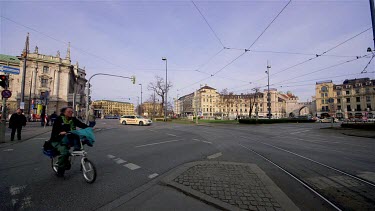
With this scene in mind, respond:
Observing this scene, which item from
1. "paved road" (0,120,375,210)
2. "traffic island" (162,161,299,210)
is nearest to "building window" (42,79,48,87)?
"paved road" (0,120,375,210)

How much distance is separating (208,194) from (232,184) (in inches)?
29.2

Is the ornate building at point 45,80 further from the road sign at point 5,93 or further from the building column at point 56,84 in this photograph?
the road sign at point 5,93

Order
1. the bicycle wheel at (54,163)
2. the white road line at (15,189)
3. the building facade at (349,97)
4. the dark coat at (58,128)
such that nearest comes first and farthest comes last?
the white road line at (15,189)
the dark coat at (58,128)
the bicycle wheel at (54,163)
the building facade at (349,97)

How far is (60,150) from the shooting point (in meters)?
4.39

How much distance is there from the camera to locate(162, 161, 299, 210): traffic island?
313 centimetres

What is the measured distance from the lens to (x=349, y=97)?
2894 inches

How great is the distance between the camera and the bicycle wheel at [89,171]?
13.6ft

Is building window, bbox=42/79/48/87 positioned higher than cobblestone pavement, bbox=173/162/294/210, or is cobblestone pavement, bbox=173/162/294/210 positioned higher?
building window, bbox=42/79/48/87

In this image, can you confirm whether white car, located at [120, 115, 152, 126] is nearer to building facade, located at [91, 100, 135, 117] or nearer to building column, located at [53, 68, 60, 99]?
building column, located at [53, 68, 60, 99]

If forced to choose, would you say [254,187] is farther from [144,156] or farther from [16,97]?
[16,97]

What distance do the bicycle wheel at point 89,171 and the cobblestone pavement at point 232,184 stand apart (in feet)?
6.05

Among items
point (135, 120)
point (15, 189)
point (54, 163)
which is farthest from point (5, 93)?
point (135, 120)

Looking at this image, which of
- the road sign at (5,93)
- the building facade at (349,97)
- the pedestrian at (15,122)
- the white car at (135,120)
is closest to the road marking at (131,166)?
the pedestrian at (15,122)

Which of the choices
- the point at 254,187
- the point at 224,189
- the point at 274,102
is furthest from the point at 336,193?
the point at 274,102
